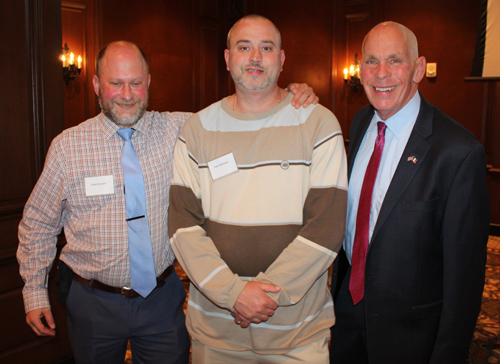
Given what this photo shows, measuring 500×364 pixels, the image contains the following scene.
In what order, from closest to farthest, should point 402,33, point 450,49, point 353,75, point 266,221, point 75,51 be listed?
point 266,221, point 402,33, point 75,51, point 450,49, point 353,75

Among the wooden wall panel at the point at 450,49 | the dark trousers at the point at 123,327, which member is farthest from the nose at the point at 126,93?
the wooden wall panel at the point at 450,49

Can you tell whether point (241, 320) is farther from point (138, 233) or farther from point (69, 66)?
point (69, 66)

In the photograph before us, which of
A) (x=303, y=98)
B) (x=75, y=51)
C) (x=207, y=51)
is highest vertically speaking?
(x=207, y=51)

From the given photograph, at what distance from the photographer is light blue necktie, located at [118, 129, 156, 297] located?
6.42ft

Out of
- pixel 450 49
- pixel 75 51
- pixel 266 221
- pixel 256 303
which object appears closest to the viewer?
pixel 256 303

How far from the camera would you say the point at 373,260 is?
5.75 ft

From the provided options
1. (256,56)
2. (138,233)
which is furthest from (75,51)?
(256,56)

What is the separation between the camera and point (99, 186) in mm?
1960

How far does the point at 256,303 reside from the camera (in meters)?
1.54

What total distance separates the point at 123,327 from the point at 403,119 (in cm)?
166

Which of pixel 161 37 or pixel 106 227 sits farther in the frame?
pixel 161 37

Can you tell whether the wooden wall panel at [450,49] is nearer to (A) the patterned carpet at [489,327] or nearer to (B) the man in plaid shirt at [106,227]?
(A) the patterned carpet at [489,327]

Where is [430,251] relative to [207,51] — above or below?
below

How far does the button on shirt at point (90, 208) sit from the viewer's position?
1.97 m
